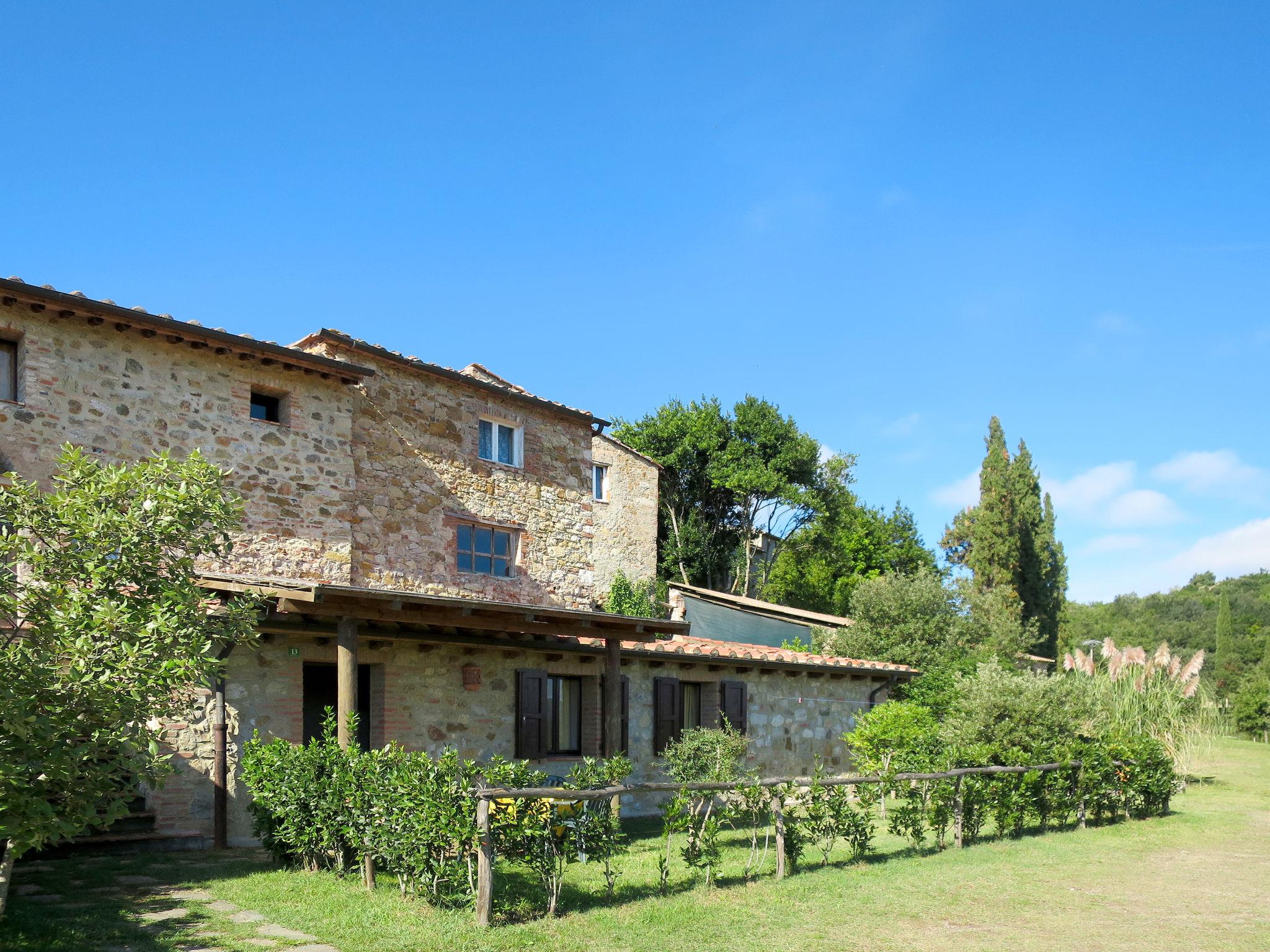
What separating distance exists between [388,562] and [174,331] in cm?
491

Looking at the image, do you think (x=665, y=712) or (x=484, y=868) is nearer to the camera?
(x=484, y=868)

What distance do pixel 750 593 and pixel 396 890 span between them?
2921 cm

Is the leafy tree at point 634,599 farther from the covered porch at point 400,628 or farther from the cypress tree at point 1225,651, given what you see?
the cypress tree at point 1225,651

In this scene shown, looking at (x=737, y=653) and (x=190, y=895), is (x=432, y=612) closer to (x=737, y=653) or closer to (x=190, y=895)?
(x=190, y=895)

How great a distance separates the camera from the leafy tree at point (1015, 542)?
1283 inches

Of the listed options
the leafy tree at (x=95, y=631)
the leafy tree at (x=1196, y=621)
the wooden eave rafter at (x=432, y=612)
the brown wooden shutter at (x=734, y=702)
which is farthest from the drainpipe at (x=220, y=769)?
the leafy tree at (x=1196, y=621)

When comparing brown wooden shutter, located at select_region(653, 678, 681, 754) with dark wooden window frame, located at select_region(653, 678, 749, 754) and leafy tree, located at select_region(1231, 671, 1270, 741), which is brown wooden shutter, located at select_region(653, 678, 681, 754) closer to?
dark wooden window frame, located at select_region(653, 678, 749, 754)

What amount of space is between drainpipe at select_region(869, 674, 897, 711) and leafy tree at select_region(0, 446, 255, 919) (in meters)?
14.5

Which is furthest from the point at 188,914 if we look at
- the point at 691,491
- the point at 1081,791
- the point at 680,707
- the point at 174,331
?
the point at 691,491

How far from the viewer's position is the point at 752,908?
26.6 ft

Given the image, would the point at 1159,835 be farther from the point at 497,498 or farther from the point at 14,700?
the point at 14,700

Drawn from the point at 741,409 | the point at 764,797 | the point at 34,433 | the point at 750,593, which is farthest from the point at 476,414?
the point at 750,593

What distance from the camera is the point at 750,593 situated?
3650 centimetres

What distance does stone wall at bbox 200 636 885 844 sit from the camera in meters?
10.7
